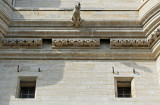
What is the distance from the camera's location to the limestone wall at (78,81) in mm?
12914

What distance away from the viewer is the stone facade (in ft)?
43.0

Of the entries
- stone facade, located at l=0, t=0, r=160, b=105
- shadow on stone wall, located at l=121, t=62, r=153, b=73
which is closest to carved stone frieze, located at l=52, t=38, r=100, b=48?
stone facade, located at l=0, t=0, r=160, b=105

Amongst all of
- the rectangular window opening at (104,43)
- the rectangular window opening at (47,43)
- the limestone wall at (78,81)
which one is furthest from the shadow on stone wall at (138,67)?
the rectangular window opening at (47,43)

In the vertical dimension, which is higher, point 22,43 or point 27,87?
point 22,43

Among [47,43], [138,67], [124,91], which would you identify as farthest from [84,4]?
[124,91]

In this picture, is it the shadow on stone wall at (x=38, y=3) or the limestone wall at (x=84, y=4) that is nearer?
the limestone wall at (x=84, y=4)

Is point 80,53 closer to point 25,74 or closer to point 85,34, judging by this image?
point 85,34

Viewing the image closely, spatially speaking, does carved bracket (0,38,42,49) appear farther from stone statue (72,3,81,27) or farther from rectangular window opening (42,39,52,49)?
stone statue (72,3,81,27)

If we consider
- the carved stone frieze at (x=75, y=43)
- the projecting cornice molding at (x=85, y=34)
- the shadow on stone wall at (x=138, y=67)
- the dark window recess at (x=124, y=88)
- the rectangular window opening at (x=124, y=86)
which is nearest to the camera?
the rectangular window opening at (x=124, y=86)

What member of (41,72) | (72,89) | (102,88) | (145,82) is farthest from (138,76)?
(41,72)

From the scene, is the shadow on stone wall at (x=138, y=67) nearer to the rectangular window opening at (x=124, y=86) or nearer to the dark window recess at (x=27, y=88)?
the rectangular window opening at (x=124, y=86)

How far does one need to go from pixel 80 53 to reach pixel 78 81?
1.12 metres

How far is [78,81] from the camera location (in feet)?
44.1

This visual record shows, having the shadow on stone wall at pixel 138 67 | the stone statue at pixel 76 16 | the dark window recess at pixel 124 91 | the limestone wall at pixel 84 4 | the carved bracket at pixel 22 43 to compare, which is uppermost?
the limestone wall at pixel 84 4
